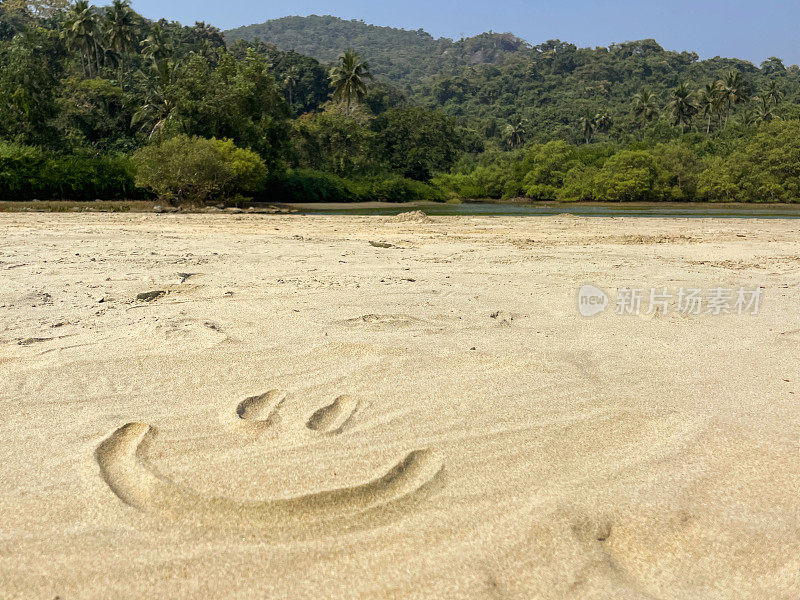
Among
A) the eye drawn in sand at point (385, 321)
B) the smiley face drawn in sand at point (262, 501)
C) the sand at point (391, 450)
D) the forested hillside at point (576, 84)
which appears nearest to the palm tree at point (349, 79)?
the forested hillside at point (576, 84)

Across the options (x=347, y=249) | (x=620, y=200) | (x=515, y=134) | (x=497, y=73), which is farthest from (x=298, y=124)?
(x=497, y=73)

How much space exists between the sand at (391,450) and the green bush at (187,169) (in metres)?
24.8

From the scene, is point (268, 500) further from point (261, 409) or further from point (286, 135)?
point (286, 135)

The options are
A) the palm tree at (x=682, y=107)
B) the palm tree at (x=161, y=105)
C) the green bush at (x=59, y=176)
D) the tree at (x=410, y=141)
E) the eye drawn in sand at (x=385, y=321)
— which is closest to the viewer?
the eye drawn in sand at (x=385, y=321)

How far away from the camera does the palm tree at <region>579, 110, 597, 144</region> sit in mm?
73125

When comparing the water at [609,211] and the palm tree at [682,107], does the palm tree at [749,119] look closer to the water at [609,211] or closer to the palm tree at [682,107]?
the palm tree at [682,107]

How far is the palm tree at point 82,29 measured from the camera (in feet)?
167

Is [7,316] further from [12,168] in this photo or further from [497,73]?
[497,73]

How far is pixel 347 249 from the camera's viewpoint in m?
8.24

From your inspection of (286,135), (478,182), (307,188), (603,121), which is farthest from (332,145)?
(603,121)

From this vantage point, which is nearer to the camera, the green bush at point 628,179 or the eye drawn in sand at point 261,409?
the eye drawn in sand at point 261,409

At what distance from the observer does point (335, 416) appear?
2.37 m

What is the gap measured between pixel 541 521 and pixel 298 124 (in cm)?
5051

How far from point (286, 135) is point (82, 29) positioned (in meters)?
27.2
